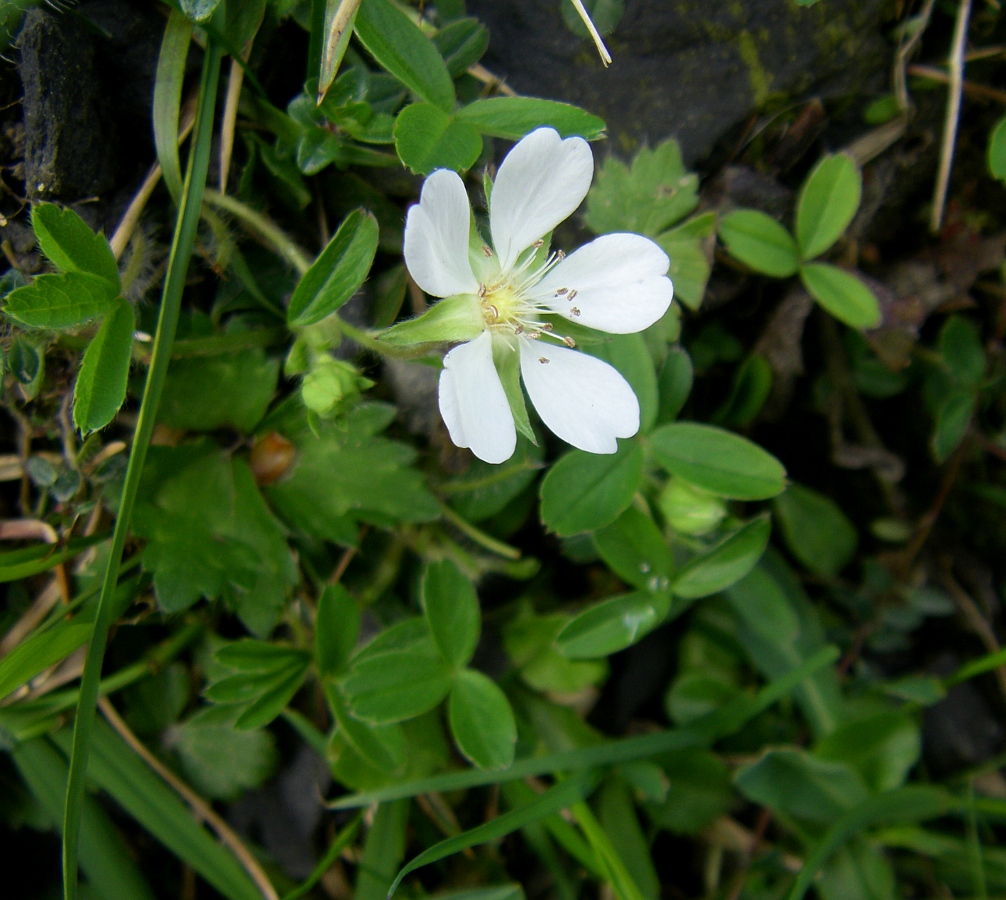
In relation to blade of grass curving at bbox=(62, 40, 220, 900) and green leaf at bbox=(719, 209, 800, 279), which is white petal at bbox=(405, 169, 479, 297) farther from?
green leaf at bbox=(719, 209, 800, 279)

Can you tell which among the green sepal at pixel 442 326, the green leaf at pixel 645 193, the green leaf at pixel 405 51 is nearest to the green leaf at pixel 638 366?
the green leaf at pixel 645 193

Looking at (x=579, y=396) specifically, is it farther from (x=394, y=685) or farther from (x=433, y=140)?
(x=394, y=685)

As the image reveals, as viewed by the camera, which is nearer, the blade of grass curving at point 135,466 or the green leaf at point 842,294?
the blade of grass curving at point 135,466

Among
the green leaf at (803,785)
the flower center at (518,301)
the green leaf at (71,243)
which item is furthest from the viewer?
the green leaf at (803,785)

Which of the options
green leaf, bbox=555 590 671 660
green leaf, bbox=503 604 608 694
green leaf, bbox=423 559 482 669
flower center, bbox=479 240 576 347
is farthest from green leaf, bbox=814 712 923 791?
flower center, bbox=479 240 576 347

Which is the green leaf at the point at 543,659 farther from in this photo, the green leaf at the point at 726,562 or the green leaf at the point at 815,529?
the green leaf at the point at 815,529

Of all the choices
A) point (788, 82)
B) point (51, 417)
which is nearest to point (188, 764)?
point (51, 417)

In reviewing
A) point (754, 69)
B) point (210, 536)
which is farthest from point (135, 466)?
point (754, 69)
